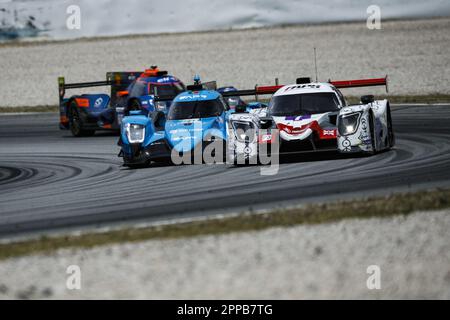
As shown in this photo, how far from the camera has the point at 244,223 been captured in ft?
31.4

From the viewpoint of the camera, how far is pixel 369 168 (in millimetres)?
13297

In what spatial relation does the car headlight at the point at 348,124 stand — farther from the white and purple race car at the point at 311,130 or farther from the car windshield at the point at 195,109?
the car windshield at the point at 195,109

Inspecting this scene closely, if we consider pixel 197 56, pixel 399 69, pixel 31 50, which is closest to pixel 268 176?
pixel 399 69

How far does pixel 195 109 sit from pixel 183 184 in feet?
11.0

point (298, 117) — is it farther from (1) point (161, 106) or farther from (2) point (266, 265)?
(2) point (266, 265)

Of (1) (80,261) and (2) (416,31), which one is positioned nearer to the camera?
(1) (80,261)

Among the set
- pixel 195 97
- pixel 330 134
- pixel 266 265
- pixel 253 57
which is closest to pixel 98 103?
pixel 195 97

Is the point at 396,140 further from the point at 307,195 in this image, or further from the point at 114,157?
the point at 307,195

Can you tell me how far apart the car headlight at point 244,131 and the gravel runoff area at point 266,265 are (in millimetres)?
5492

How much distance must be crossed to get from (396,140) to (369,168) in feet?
13.9

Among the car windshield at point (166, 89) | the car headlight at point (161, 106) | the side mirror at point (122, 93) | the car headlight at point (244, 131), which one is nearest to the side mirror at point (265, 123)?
the car headlight at point (244, 131)

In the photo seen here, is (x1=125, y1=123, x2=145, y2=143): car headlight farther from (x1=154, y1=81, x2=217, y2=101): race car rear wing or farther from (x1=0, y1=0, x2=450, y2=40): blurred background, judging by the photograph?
(x1=0, y1=0, x2=450, y2=40): blurred background

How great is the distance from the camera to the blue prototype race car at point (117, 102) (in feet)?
70.4

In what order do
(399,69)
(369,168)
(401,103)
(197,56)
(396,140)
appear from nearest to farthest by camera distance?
(369,168), (396,140), (401,103), (399,69), (197,56)
